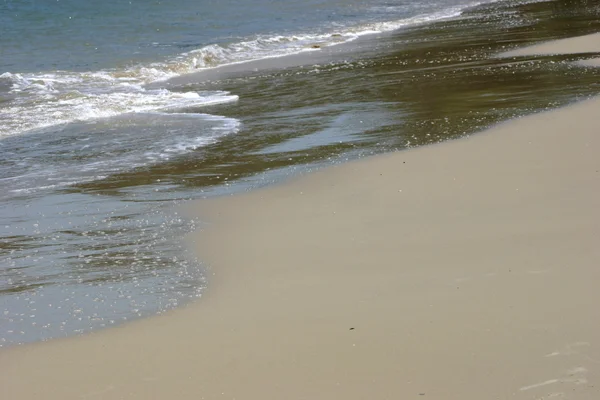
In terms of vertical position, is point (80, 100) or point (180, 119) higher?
point (80, 100)

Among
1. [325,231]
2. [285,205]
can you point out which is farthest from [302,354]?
[285,205]

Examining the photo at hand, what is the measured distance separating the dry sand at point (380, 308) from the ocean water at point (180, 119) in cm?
35

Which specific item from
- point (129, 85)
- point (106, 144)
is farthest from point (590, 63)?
point (129, 85)

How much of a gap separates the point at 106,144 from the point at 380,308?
561cm

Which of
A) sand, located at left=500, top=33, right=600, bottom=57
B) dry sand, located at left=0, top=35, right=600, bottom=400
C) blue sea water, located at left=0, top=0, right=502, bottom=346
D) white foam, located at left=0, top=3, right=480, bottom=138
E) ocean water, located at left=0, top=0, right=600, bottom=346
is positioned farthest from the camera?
sand, located at left=500, top=33, right=600, bottom=57

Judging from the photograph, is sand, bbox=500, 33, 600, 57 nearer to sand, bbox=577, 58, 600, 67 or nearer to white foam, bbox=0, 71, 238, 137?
sand, bbox=577, 58, 600, 67

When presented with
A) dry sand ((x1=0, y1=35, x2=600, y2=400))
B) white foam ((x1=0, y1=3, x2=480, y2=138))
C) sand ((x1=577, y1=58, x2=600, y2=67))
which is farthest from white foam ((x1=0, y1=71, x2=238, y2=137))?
dry sand ((x1=0, y1=35, x2=600, y2=400))

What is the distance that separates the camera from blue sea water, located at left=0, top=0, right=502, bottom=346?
5.09m

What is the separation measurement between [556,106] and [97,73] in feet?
31.2

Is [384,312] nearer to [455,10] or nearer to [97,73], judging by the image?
[97,73]

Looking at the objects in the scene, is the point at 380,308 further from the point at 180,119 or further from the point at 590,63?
the point at 590,63

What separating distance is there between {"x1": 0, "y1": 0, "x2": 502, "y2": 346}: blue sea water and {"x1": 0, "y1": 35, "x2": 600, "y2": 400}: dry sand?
34 centimetres

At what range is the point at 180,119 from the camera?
10.6 meters

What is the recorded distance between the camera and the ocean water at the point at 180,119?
17.7ft
